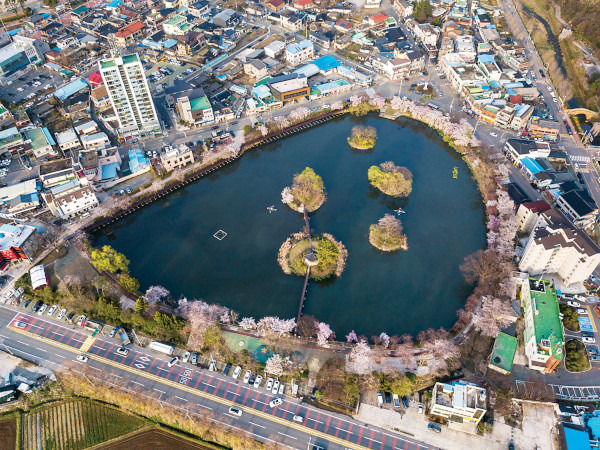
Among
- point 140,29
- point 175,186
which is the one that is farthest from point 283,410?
point 140,29

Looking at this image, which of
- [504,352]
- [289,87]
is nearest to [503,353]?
[504,352]

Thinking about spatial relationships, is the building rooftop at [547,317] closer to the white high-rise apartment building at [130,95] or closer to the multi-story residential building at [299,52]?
the white high-rise apartment building at [130,95]

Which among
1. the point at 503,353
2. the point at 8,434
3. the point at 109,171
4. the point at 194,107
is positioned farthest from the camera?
the point at 194,107

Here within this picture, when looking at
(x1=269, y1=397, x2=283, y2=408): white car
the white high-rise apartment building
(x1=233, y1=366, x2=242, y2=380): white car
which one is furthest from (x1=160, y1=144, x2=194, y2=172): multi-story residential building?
(x1=269, y1=397, x2=283, y2=408): white car

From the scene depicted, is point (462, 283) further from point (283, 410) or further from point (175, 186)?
point (175, 186)

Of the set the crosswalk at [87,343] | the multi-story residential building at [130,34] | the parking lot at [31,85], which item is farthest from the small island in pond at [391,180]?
the parking lot at [31,85]

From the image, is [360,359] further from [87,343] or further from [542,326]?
[87,343]

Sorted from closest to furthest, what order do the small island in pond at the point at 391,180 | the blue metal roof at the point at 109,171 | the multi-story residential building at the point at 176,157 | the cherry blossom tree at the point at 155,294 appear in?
the cherry blossom tree at the point at 155,294
the small island in pond at the point at 391,180
the blue metal roof at the point at 109,171
the multi-story residential building at the point at 176,157
